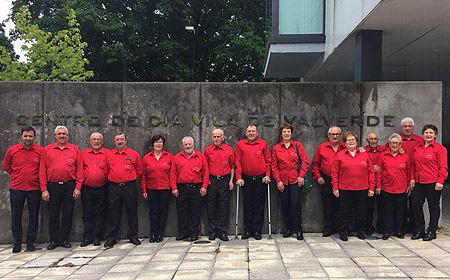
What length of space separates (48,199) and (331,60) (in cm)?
776

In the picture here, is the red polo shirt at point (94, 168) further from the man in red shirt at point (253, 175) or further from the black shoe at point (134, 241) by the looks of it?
the man in red shirt at point (253, 175)

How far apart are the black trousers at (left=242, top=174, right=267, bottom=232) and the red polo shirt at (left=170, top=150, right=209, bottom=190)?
705mm

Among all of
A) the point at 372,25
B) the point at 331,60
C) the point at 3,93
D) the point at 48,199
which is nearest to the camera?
the point at 48,199

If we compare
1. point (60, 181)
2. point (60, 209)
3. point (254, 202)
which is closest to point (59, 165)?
point (60, 181)

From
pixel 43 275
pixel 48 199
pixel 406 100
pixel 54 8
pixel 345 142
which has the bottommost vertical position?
pixel 43 275

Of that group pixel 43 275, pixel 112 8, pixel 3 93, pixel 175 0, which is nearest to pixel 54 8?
pixel 112 8

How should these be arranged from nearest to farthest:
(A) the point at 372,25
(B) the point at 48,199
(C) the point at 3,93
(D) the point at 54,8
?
1. (B) the point at 48,199
2. (C) the point at 3,93
3. (A) the point at 372,25
4. (D) the point at 54,8

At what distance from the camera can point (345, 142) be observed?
6.79 meters

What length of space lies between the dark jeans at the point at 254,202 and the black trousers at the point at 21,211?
350cm

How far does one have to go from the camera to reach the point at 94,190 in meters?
6.66

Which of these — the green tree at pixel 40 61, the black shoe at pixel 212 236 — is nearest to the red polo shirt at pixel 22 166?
the black shoe at pixel 212 236

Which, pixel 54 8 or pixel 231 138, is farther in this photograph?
pixel 54 8

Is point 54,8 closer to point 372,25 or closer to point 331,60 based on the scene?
point 331,60

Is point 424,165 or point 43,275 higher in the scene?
point 424,165
